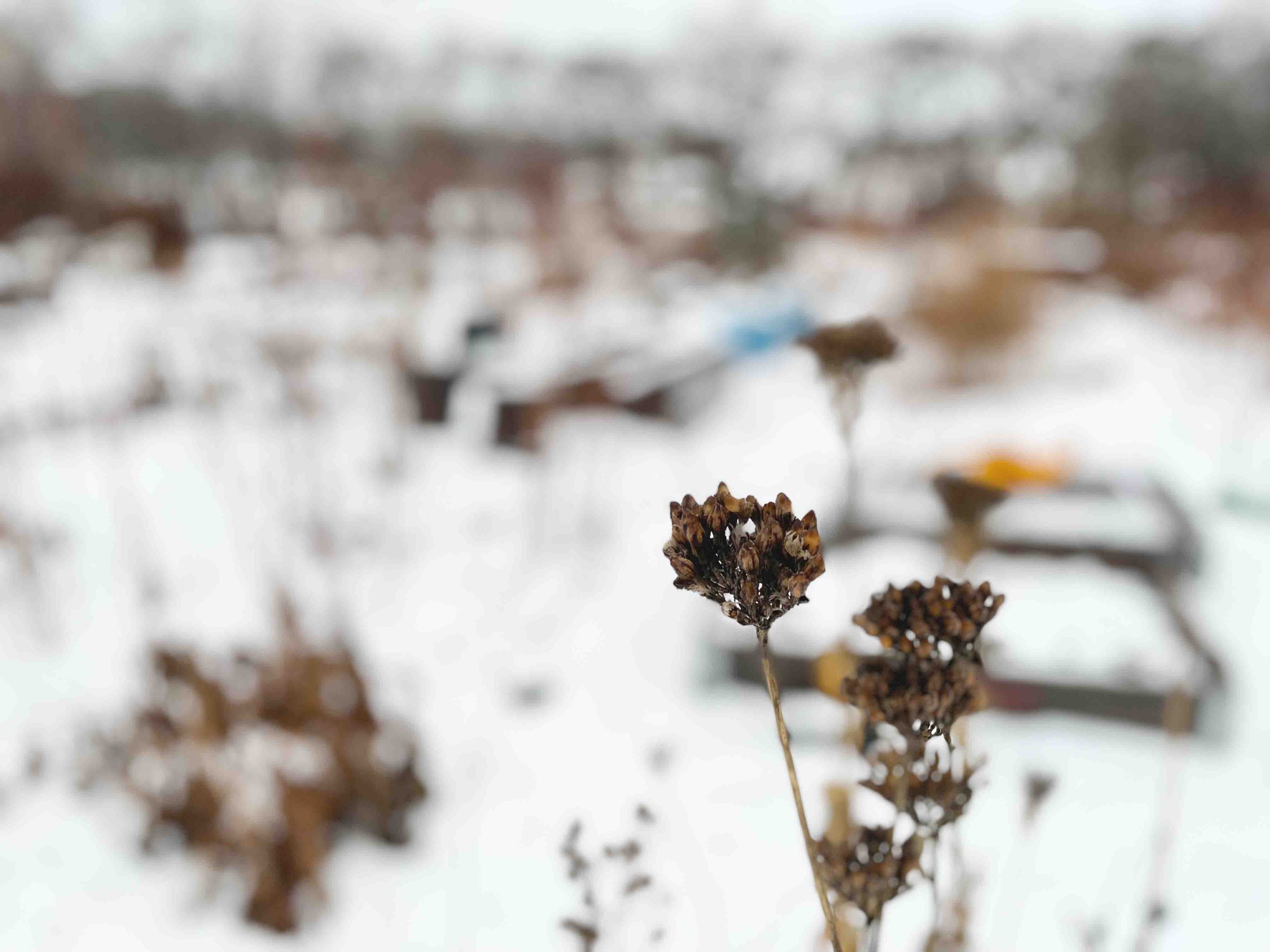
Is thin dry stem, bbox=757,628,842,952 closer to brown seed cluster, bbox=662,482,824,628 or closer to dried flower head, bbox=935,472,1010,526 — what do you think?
brown seed cluster, bbox=662,482,824,628

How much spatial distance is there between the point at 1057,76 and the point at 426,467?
5001cm

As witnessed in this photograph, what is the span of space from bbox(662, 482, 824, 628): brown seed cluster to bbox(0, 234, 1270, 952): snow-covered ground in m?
0.73

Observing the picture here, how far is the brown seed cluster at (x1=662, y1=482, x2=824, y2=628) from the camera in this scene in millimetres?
666

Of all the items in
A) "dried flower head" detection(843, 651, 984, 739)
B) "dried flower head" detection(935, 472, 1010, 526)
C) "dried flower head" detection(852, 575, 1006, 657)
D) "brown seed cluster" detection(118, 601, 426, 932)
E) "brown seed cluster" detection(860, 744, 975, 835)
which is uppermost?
"dried flower head" detection(935, 472, 1010, 526)

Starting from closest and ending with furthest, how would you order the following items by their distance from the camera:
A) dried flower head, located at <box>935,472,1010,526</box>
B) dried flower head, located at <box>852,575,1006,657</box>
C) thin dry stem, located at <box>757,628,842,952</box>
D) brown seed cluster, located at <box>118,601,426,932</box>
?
1. thin dry stem, located at <box>757,628,842,952</box>
2. dried flower head, located at <box>852,575,1006,657</box>
3. dried flower head, located at <box>935,472,1010,526</box>
4. brown seed cluster, located at <box>118,601,426,932</box>

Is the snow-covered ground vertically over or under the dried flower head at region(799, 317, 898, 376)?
under

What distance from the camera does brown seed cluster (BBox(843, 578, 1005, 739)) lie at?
74 centimetres

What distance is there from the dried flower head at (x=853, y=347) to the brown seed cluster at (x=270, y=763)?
1797mm

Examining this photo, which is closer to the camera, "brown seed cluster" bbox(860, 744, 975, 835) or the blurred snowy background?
"brown seed cluster" bbox(860, 744, 975, 835)

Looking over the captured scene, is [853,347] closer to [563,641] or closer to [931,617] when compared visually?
[931,617]

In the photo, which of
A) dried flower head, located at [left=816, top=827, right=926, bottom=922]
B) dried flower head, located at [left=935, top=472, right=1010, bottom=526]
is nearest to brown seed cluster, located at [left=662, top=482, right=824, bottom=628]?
dried flower head, located at [left=816, top=827, right=926, bottom=922]

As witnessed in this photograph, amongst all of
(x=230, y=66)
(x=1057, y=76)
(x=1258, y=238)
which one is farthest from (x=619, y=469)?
(x=1057, y=76)

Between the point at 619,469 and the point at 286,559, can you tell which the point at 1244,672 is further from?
the point at 286,559

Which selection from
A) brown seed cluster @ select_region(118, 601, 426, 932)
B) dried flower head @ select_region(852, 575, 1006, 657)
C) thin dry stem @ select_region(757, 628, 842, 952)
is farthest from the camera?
brown seed cluster @ select_region(118, 601, 426, 932)
